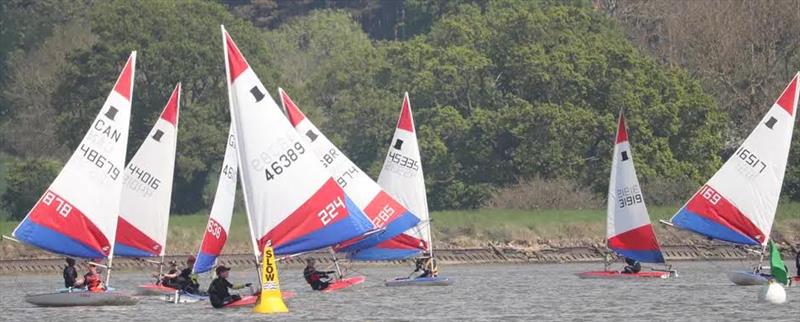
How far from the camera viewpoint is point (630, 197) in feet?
203

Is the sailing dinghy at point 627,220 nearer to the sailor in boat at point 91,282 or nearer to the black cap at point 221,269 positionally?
the black cap at point 221,269

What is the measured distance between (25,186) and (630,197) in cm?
3677

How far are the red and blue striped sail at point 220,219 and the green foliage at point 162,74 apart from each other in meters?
34.1

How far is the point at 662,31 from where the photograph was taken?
331 ft

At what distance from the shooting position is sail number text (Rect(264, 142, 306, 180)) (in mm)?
43781

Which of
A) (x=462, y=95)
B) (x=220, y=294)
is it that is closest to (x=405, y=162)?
(x=220, y=294)

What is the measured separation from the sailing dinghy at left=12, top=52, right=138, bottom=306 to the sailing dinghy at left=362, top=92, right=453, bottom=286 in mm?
12523

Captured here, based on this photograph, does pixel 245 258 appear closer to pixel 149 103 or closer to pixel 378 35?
pixel 149 103

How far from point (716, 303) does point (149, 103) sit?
4641 cm

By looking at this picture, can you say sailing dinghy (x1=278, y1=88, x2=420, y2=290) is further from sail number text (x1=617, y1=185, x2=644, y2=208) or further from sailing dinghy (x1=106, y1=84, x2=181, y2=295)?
sail number text (x1=617, y1=185, x2=644, y2=208)

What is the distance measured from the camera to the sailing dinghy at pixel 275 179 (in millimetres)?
43344

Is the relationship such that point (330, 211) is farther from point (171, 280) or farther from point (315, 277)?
point (315, 277)

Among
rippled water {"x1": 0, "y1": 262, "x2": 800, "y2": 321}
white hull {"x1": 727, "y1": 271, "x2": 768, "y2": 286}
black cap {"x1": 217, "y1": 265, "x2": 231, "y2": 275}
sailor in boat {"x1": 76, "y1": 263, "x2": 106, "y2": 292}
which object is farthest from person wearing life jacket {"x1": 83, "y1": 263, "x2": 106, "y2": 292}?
white hull {"x1": 727, "y1": 271, "x2": 768, "y2": 286}

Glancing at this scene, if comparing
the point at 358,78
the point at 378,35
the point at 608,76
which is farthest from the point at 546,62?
the point at 378,35
